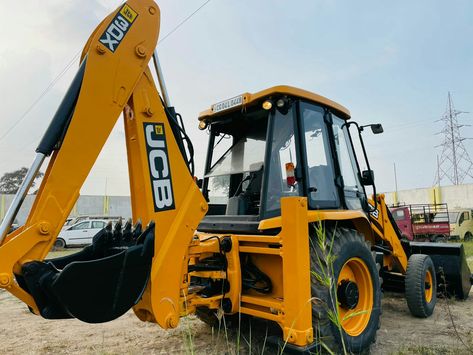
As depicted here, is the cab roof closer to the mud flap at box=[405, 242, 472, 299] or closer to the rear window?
the mud flap at box=[405, 242, 472, 299]

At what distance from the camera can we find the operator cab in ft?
11.6

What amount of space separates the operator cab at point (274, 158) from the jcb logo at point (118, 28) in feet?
4.46

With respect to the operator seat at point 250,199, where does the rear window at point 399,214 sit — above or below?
below

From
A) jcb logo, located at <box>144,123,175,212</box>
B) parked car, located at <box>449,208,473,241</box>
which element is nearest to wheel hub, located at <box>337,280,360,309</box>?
jcb logo, located at <box>144,123,175,212</box>

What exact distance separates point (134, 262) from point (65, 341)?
7.30 feet

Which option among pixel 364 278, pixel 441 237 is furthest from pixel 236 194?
pixel 441 237

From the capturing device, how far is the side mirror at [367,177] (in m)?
4.50

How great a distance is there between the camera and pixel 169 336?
411 cm

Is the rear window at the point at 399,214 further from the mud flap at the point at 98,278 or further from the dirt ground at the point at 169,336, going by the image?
the mud flap at the point at 98,278

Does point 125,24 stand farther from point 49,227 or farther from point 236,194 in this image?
point 236,194

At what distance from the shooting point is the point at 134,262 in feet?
8.28

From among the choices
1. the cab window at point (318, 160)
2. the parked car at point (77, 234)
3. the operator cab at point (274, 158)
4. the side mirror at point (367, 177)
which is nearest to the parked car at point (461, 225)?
the side mirror at point (367, 177)

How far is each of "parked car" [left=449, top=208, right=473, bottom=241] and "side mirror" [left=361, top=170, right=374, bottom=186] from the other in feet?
40.8

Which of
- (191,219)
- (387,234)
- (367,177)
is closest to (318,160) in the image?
(367,177)
